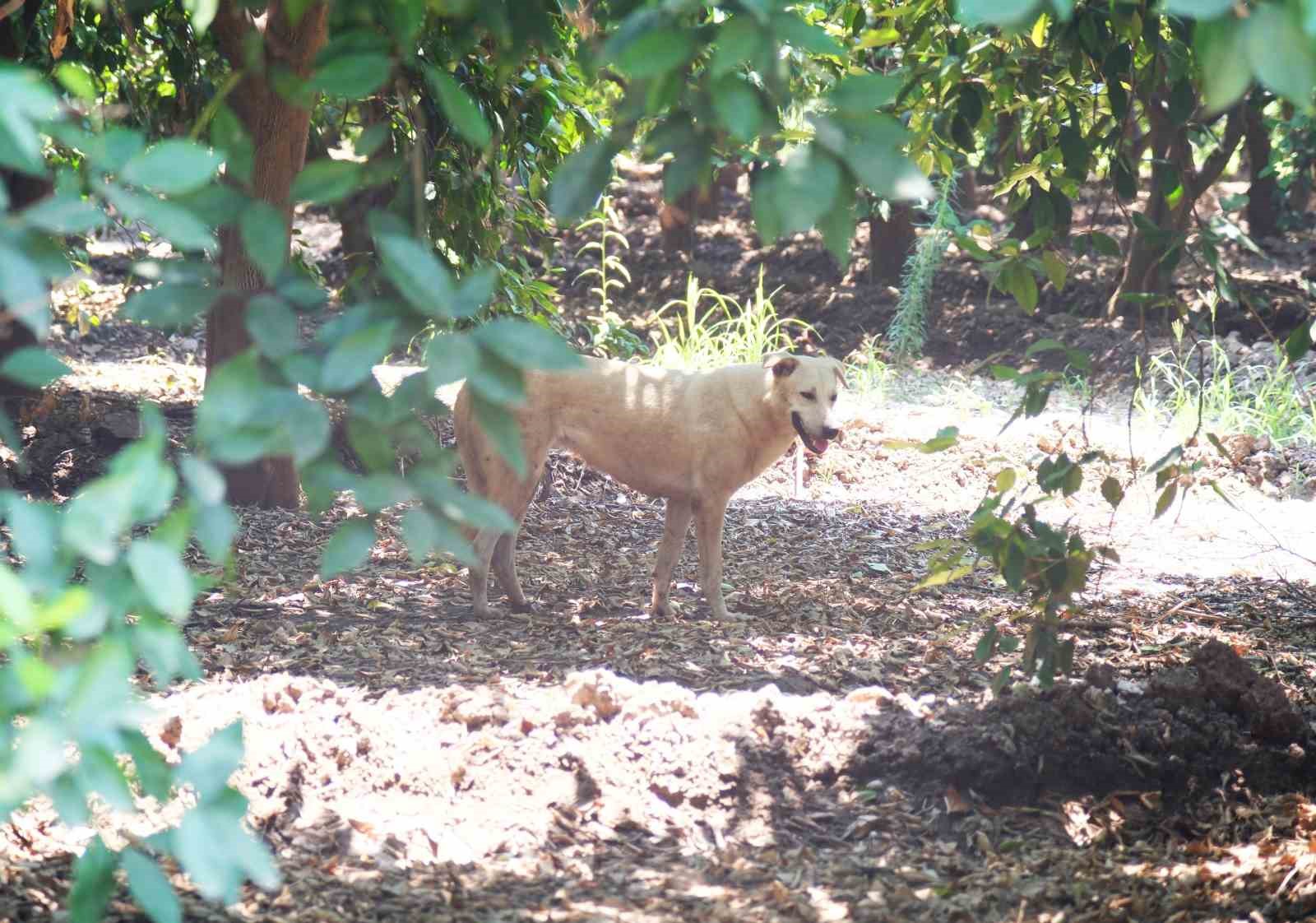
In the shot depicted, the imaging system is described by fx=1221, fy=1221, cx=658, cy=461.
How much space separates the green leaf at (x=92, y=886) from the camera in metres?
1.37

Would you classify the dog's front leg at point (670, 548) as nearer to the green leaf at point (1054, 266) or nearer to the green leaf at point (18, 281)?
the green leaf at point (1054, 266)

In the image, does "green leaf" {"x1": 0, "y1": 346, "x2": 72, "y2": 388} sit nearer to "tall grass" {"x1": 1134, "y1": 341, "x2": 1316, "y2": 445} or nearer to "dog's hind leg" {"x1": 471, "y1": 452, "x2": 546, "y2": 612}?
"dog's hind leg" {"x1": 471, "y1": 452, "x2": 546, "y2": 612}

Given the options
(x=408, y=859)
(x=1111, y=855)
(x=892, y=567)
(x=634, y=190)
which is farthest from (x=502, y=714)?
(x=634, y=190)

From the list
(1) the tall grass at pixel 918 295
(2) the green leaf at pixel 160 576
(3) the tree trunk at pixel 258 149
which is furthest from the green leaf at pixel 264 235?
(1) the tall grass at pixel 918 295

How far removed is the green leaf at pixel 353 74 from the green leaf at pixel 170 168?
182 millimetres

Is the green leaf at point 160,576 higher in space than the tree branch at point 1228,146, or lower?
lower

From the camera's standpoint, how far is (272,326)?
4.43 ft

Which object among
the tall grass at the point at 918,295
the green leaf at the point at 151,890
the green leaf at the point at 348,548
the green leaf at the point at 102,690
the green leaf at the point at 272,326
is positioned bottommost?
the green leaf at the point at 151,890

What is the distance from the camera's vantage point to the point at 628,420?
5.52 metres

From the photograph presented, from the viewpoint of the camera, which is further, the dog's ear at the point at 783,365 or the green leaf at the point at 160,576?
the dog's ear at the point at 783,365

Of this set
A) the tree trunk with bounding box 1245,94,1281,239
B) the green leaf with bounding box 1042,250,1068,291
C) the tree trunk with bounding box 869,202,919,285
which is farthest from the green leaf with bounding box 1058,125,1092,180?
the tree trunk with bounding box 1245,94,1281,239

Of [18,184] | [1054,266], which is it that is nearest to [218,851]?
[1054,266]

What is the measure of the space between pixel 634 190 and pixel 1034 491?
32.1 feet

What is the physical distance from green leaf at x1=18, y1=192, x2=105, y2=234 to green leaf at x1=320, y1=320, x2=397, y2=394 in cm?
29
